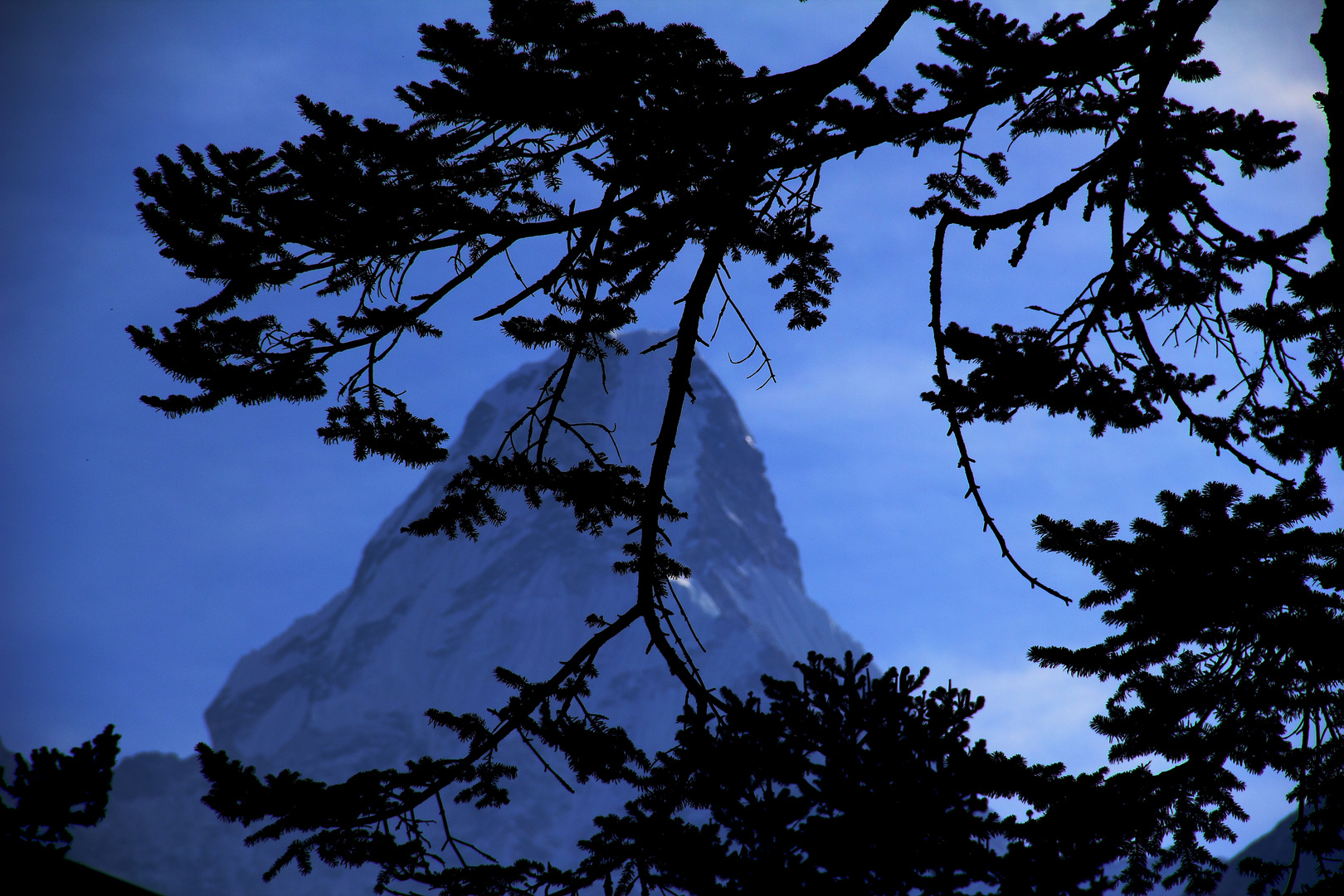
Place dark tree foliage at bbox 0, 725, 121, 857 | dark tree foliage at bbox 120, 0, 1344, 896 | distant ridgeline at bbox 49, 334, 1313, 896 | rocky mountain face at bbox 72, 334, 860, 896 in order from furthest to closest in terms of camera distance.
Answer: rocky mountain face at bbox 72, 334, 860, 896 < distant ridgeline at bbox 49, 334, 1313, 896 < dark tree foliage at bbox 0, 725, 121, 857 < dark tree foliage at bbox 120, 0, 1344, 896

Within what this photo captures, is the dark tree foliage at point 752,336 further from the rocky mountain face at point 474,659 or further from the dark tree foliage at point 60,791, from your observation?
the rocky mountain face at point 474,659

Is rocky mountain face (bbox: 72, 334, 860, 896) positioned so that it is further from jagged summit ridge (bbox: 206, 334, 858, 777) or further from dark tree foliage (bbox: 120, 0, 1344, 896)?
dark tree foliage (bbox: 120, 0, 1344, 896)

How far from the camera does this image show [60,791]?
5727 mm

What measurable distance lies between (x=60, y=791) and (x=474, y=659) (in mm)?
169465

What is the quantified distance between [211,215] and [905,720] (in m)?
5.27

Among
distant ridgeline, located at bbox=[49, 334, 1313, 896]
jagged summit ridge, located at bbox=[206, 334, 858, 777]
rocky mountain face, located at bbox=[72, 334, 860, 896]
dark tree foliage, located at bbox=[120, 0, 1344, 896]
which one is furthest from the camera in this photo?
jagged summit ridge, located at bbox=[206, 334, 858, 777]

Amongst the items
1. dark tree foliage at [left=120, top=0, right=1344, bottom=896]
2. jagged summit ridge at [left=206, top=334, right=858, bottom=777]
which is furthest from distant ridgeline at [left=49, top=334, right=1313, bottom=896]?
dark tree foliage at [left=120, top=0, right=1344, bottom=896]

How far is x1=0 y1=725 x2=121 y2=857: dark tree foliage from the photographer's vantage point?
5.29 metres

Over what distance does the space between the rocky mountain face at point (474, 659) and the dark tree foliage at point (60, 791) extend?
143 metres

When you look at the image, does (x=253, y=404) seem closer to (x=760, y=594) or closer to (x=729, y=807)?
(x=729, y=807)

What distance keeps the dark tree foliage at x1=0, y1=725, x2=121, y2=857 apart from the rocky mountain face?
143 meters

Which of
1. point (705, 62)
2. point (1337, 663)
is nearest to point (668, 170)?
point (705, 62)

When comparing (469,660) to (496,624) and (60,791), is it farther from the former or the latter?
(60,791)

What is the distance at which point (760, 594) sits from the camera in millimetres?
→ 185375
